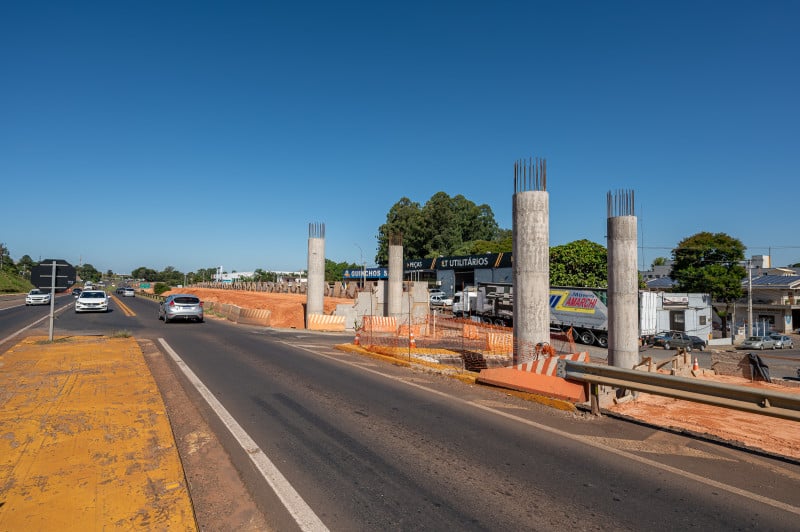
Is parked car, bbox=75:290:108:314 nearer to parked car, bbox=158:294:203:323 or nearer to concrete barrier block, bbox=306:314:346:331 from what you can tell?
parked car, bbox=158:294:203:323

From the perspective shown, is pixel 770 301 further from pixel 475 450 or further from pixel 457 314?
pixel 475 450

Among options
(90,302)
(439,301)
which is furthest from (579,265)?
(90,302)

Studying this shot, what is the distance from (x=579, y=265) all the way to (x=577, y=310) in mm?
14076

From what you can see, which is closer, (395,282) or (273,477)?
(273,477)

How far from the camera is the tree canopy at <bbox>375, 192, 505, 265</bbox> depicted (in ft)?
260

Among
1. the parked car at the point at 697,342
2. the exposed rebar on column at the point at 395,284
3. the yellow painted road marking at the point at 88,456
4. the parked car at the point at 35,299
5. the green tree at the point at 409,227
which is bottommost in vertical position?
the parked car at the point at 697,342

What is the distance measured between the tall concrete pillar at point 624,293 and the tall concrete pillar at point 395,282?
46.3ft

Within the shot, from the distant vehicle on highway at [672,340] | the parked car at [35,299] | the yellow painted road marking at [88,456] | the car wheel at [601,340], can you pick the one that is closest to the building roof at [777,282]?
the distant vehicle on highway at [672,340]

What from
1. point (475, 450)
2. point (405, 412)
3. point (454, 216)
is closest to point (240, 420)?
point (405, 412)

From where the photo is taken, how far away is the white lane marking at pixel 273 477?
413 centimetres

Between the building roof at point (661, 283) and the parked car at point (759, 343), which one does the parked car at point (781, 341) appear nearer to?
the parked car at point (759, 343)

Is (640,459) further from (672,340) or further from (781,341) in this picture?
(781,341)

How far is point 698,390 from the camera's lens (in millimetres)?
6625

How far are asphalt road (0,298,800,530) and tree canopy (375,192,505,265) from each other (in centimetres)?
6802
